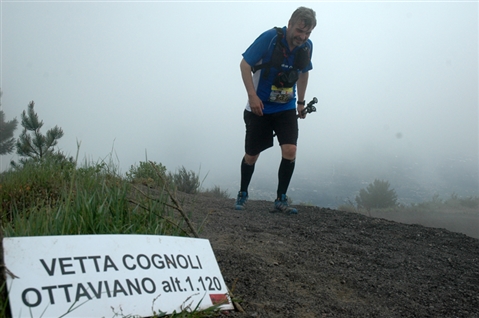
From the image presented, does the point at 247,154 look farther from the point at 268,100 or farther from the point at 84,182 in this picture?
the point at 84,182

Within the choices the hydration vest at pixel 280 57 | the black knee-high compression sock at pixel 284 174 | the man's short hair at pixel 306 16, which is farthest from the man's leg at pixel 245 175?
the man's short hair at pixel 306 16

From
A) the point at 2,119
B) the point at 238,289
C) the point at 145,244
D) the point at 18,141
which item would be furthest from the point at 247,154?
the point at 2,119

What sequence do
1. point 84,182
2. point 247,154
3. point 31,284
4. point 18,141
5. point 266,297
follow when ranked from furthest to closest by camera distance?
point 18,141, point 247,154, point 84,182, point 266,297, point 31,284

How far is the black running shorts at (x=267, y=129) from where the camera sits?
15.7ft

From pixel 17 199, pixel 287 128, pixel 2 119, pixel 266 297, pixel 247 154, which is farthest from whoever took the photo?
pixel 2 119

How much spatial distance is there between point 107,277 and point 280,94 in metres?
3.36

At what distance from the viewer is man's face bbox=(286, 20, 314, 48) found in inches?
177

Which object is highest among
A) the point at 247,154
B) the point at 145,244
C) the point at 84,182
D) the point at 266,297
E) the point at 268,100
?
the point at 268,100

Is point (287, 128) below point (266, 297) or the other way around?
the other way around

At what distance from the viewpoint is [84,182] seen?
2.71m

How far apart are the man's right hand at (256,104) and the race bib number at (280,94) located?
0.22 m

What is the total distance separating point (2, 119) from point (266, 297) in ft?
36.0

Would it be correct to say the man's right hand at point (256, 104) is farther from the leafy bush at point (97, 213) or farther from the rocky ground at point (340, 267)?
the leafy bush at point (97, 213)

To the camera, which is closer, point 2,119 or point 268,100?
point 268,100
